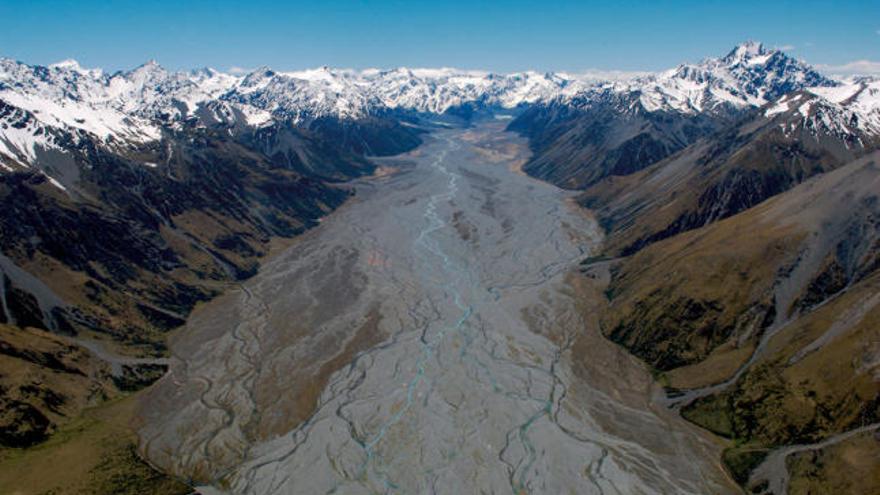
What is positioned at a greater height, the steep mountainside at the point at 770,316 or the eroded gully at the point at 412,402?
the steep mountainside at the point at 770,316

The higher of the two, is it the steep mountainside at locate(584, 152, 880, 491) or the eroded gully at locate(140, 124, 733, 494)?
the steep mountainside at locate(584, 152, 880, 491)

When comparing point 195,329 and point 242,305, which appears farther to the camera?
point 242,305

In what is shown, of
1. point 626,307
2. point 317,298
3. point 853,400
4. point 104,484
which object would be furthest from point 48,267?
point 853,400

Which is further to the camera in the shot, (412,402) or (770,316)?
(770,316)

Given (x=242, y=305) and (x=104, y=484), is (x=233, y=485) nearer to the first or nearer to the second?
(x=104, y=484)

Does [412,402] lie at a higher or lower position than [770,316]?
lower

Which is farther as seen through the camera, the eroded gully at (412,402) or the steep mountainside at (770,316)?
the steep mountainside at (770,316)

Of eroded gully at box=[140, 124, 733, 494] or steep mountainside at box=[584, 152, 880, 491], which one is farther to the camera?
steep mountainside at box=[584, 152, 880, 491]

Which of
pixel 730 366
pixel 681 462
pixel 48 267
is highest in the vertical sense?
pixel 48 267
